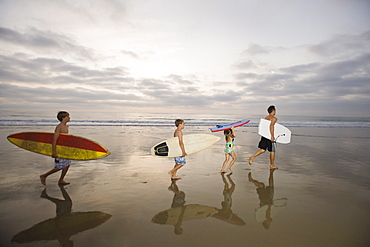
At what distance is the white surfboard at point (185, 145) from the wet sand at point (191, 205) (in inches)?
22.0

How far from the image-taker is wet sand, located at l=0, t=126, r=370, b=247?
8.94 feet

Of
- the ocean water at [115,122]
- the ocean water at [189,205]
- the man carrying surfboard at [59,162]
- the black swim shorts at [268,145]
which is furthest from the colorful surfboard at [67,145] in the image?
the ocean water at [115,122]

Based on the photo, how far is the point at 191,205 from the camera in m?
3.69

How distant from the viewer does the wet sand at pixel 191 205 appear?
2725 millimetres

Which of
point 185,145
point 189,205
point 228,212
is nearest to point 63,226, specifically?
point 189,205

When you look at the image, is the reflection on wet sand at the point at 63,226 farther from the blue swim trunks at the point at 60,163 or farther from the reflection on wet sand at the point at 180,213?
the blue swim trunks at the point at 60,163

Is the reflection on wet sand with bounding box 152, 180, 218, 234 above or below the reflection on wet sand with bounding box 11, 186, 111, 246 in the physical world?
above

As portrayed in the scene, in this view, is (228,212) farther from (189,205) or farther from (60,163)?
(60,163)

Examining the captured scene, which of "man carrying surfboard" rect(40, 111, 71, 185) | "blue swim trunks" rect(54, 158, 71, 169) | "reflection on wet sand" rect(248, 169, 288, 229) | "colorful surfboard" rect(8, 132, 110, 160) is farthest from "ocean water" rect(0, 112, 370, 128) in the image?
"reflection on wet sand" rect(248, 169, 288, 229)

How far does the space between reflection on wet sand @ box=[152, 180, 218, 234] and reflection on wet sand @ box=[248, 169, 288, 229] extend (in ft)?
2.47

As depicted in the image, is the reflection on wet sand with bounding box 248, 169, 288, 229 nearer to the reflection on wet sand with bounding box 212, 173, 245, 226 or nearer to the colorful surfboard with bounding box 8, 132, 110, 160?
the reflection on wet sand with bounding box 212, 173, 245, 226

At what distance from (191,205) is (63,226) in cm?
201

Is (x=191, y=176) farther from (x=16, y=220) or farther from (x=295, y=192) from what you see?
(x=16, y=220)

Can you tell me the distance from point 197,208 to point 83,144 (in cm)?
339
